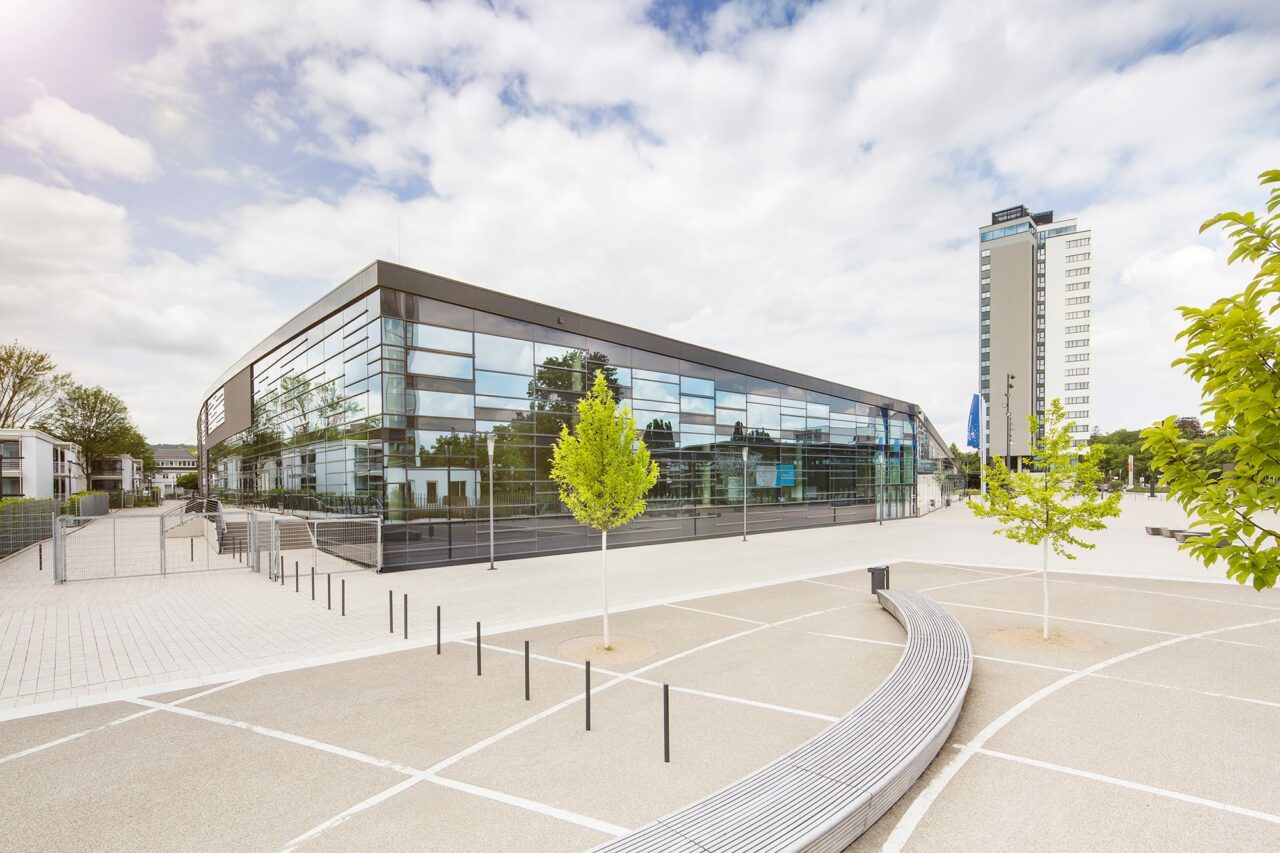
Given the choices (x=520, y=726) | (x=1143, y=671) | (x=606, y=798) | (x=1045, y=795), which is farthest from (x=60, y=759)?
(x=1143, y=671)

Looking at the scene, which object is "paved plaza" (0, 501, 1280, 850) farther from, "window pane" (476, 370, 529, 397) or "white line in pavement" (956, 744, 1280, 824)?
"window pane" (476, 370, 529, 397)

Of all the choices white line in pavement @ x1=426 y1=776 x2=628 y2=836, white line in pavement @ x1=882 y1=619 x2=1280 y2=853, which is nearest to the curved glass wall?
white line in pavement @ x1=426 y1=776 x2=628 y2=836

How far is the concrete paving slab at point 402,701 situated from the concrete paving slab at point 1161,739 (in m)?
5.88

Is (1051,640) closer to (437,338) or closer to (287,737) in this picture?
(287,737)

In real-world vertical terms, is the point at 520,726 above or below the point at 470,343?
below

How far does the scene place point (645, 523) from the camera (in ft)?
92.8

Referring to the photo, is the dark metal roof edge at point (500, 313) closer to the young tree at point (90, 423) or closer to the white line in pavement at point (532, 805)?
the white line in pavement at point (532, 805)

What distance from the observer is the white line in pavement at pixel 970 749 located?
16.6 ft

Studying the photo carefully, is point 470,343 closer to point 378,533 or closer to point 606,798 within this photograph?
point 378,533

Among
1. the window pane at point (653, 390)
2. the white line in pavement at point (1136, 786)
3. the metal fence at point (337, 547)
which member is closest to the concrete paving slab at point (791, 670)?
the white line in pavement at point (1136, 786)

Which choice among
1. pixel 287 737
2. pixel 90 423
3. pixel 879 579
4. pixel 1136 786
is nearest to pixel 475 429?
pixel 879 579

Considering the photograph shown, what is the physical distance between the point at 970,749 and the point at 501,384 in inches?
745

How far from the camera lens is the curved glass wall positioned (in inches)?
799

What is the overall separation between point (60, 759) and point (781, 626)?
35.0 feet
